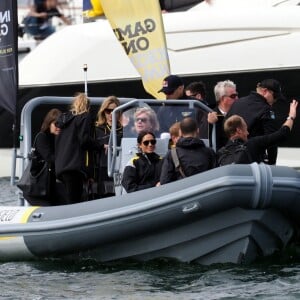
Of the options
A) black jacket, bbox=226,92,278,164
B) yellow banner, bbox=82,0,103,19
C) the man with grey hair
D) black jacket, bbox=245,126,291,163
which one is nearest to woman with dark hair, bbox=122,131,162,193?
black jacket, bbox=245,126,291,163

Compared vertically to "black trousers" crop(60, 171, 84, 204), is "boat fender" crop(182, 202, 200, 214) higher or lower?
lower

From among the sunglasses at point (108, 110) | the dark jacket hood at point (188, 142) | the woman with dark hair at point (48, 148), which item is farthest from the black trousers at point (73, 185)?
the dark jacket hood at point (188, 142)

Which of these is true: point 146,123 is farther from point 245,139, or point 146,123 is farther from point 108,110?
point 245,139

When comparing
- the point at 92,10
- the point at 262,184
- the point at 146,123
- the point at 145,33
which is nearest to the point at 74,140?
the point at 146,123

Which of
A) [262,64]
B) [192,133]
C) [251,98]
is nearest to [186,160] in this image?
[192,133]

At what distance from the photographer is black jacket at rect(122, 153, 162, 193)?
10.3 metres

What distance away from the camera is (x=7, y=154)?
1728 cm

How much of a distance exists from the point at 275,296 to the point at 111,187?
2519 mm

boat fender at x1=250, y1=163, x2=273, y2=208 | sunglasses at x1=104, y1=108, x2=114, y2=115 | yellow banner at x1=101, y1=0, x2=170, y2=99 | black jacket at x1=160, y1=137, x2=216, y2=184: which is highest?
yellow banner at x1=101, y1=0, x2=170, y2=99

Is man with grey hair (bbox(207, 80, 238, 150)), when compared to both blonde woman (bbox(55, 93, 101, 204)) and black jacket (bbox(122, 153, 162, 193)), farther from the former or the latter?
blonde woman (bbox(55, 93, 101, 204))

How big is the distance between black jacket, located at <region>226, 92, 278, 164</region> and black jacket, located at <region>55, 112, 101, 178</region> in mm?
1175

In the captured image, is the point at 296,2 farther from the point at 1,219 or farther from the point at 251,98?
the point at 1,219

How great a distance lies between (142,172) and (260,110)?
3.73 feet

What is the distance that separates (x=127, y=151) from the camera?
1063cm
